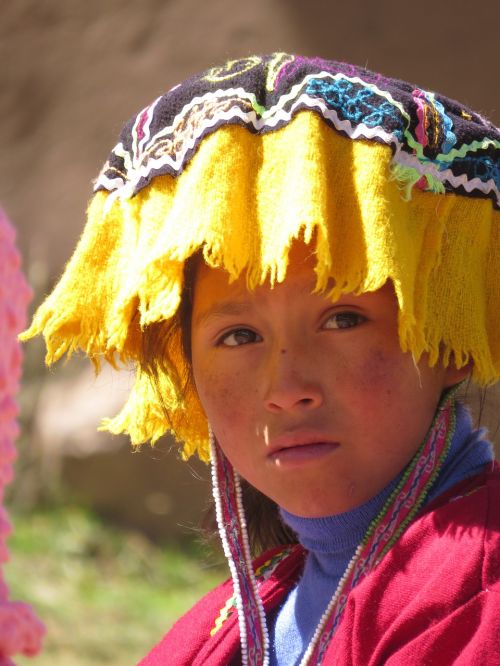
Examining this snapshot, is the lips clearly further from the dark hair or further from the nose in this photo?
the dark hair

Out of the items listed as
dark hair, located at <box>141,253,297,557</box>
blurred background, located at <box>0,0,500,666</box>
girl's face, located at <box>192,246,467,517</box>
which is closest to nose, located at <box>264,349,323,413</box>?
girl's face, located at <box>192,246,467,517</box>

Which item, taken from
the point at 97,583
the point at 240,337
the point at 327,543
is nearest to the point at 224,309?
the point at 240,337

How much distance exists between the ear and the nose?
0.25 m

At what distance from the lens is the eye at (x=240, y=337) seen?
172 centimetres

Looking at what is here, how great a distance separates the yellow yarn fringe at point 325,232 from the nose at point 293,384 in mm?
114

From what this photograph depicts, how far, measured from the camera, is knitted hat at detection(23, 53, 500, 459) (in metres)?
1.52

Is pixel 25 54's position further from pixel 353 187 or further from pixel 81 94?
pixel 353 187

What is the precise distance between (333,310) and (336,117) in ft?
0.92

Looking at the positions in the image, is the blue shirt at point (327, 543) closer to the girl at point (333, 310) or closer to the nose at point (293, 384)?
the girl at point (333, 310)

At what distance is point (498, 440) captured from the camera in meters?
3.27

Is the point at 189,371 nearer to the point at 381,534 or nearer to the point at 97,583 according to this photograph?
the point at 381,534

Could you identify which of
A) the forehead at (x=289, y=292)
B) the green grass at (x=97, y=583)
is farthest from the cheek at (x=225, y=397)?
the green grass at (x=97, y=583)

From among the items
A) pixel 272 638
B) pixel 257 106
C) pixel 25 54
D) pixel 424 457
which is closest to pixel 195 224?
pixel 257 106

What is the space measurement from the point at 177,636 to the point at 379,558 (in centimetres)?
49
